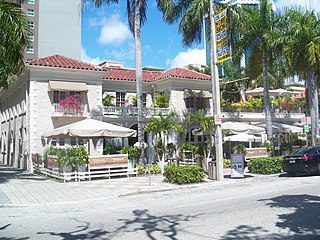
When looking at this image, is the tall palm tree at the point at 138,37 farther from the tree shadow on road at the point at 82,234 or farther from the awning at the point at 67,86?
the tree shadow on road at the point at 82,234

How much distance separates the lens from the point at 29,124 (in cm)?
2345

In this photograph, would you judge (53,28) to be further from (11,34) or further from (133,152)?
(11,34)

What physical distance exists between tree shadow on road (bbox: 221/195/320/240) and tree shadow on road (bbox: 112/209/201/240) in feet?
3.88

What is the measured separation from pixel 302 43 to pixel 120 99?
14216mm

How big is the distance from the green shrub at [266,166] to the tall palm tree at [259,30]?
6.46m

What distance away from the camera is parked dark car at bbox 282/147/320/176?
17078mm

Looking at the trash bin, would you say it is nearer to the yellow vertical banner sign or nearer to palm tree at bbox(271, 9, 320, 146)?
the yellow vertical banner sign

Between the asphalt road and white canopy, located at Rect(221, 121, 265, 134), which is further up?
white canopy, located at Rect(221, 121, 265, 134)

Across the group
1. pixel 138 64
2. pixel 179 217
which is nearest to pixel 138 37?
pixel 138 64

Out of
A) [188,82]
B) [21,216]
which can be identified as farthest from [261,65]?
[21,216]

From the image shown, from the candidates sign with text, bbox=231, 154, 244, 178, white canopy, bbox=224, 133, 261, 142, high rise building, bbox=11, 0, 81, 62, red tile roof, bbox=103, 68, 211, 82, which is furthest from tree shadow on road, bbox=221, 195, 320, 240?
high rise building, bbox=11, 0, 81, 62

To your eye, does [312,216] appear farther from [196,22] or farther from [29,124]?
[29,124]

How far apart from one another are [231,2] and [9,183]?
60.8 ft

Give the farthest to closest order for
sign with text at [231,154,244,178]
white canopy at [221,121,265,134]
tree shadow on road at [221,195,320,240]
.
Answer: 1. white canopy at [221,121,265,134]
2. sign with text at [231,154,244,178]
3. tree shadow on road at [221,195,320,240]
